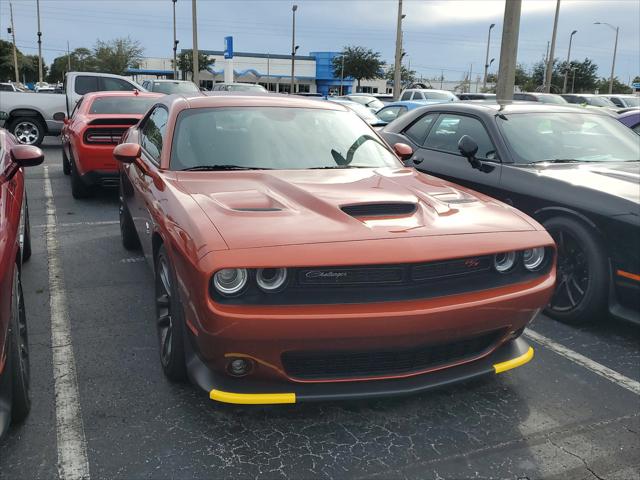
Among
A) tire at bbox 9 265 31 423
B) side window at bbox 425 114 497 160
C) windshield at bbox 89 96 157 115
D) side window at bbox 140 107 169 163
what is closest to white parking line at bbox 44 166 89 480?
tire at bbox 9 265 31 423

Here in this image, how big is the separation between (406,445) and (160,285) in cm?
158

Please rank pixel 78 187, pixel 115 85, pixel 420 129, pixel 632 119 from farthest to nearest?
pixel 115 85 < pixel 78 187 < pixel 632 119 < pixel 420 129

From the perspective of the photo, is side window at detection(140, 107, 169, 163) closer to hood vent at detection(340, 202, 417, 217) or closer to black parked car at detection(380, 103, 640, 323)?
hood vent at detection(340, 202, 417, 217)

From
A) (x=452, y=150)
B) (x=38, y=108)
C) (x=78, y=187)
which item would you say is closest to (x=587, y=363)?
(x=452, y=150)

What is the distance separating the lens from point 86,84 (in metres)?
14.0

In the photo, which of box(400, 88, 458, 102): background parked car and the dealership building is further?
the dealership building

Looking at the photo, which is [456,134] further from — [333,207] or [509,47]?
[509,47]

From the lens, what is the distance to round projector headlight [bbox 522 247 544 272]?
305 cm

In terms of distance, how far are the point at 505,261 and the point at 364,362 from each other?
88 centimetres

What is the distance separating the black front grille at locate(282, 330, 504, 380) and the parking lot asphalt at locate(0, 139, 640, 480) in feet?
1.20

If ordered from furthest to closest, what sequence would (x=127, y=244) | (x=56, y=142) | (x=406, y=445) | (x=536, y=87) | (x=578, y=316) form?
(x=536, y=87) < (x=56, y=142) < (x=127, y=244) < (x=578, y=316) < (x=406, y=445)

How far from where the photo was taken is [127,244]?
591 cm

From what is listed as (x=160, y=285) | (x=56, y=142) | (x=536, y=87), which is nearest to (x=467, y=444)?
(x=160, y=285)

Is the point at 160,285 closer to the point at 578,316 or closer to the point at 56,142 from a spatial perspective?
the point at 578,316
